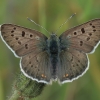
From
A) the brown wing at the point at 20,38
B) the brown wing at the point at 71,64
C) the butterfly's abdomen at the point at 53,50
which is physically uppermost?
the brown wing at the point at 20,38

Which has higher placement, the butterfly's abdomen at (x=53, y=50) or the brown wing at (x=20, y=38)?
the brown wing at (x=20, y=38)

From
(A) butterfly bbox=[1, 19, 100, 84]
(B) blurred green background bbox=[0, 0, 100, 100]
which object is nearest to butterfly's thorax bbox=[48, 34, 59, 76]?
(A) butterfly bbox=[1, 19, 100, 84]

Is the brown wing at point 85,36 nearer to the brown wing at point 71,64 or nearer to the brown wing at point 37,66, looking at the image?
the brown wing at point 71,64

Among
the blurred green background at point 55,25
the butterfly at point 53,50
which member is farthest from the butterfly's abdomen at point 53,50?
the blurred green background at point 55,25

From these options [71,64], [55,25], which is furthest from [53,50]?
[55,25]

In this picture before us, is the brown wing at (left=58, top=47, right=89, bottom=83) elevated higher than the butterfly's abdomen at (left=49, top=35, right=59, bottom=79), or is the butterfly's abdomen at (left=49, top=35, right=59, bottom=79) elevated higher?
the butterfly's abdomen at (left=49, top=35, right=59, bottom=79)

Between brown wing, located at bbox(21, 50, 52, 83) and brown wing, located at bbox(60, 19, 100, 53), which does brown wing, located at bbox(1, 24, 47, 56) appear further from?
brown wing, located at bbox(60, 19, 100, 53)

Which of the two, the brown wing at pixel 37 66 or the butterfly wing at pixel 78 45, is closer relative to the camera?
the brown wing at pixel 37 66
